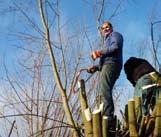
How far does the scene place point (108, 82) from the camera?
4.87m

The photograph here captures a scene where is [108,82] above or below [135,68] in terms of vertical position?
below

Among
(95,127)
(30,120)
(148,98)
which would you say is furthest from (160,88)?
(30,120)

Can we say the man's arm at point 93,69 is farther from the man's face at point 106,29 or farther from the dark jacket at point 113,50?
the man's face at point 106,29

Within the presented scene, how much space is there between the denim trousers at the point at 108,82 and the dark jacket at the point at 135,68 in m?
0.14

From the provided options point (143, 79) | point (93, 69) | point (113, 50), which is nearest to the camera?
point (143, 79)

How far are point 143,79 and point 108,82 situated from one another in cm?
41

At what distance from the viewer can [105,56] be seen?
499 centimetres

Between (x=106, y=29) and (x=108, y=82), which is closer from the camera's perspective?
(x=108, y=82)

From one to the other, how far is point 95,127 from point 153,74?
1.19 meters

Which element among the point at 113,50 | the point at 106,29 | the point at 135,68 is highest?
the point at 106,29

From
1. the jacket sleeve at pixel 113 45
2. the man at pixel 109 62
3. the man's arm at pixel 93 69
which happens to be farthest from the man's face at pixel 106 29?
the man's arm at pixel 93 69

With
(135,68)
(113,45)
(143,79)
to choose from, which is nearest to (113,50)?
(113,45)

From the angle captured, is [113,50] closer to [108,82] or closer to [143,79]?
[108,82]

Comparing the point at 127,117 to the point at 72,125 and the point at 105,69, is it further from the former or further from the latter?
the point at 105,69
